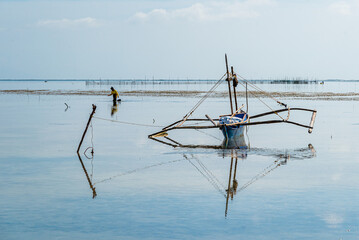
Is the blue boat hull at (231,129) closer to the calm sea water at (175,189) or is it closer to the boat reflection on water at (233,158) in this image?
the boat reflection on water at (233,158)

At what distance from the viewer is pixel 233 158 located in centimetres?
1862

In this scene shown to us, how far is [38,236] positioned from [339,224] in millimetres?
5637

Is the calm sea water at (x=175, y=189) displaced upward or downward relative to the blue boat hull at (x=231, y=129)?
downward

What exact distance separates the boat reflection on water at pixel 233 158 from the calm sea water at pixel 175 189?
0.04 m

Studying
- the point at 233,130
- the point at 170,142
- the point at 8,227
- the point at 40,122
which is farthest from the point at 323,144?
the point at 40,122

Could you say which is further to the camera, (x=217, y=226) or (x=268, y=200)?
(x=268, y=200)

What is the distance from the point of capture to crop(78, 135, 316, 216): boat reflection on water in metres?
13.9

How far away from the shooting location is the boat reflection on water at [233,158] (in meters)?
13.9

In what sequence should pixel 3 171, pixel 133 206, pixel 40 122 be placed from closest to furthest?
pixel 133 206 → pixel 3 171 → pixel 40 122

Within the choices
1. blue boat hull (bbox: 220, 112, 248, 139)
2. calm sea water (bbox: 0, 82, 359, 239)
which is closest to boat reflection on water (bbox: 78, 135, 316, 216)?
calm sea water (bbox: 0, 82, 359, 239)

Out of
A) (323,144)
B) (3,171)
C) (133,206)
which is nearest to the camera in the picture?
(133,206)

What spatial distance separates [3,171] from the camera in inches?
624

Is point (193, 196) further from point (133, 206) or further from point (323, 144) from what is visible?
point (323, 144)

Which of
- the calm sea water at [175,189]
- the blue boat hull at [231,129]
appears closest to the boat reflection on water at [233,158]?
the calm sea water at [175,189]
